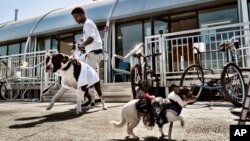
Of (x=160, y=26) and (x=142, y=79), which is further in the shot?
(x=160, y=26)

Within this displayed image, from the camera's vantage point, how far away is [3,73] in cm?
956

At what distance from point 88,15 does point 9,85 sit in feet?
13.3

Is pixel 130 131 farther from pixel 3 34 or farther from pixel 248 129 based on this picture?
pixel 3 34

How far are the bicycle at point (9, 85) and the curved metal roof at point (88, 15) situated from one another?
2.97 metres

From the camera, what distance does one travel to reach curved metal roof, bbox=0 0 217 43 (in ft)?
28.4

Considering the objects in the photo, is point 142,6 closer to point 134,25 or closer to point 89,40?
point 134,25

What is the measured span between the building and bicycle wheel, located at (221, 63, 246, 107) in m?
1.95

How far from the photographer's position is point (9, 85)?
888 centimetres

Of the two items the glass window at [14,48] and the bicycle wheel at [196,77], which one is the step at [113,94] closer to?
the bicycle wheel at [196,77]

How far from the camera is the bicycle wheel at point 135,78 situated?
5332 millimetres

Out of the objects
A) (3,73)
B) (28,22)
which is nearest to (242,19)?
(3,73)

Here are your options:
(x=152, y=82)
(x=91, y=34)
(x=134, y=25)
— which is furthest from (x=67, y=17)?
(x=91, y=34)

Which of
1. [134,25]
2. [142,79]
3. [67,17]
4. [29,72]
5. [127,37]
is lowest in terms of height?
[142,79]

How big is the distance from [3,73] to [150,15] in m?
5.82
